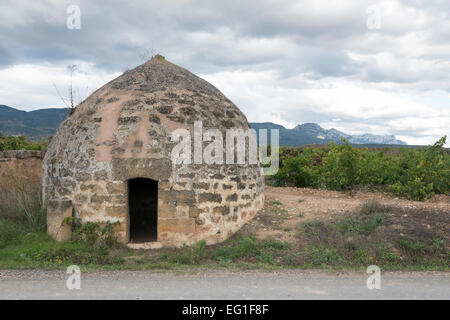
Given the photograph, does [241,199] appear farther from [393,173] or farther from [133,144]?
[393,173]

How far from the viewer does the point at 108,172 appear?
26.7 ft

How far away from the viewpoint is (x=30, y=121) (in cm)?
9812

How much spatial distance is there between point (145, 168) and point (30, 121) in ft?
335

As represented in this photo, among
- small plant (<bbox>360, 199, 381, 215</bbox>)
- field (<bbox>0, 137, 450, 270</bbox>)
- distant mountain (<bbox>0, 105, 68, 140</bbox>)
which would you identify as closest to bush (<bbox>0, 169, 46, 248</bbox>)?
field (<bbox>0, 137, 450, 270</bbox>)

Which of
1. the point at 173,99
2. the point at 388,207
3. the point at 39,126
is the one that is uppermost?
the point at 39,126

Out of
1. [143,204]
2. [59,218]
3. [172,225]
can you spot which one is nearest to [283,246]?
[172,225]

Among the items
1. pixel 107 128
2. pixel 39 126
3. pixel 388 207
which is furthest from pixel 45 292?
pixel 39 126

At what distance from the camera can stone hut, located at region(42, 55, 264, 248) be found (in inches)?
320

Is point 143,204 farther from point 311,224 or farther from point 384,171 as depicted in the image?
point 384,171

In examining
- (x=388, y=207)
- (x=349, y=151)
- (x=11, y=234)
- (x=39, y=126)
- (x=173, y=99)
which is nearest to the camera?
(x=11, y=234)

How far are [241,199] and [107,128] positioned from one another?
3.37 meters

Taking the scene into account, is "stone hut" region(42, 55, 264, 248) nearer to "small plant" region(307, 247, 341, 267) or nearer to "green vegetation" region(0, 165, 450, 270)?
"green vegetation" region(0, 165, 450, 270)
